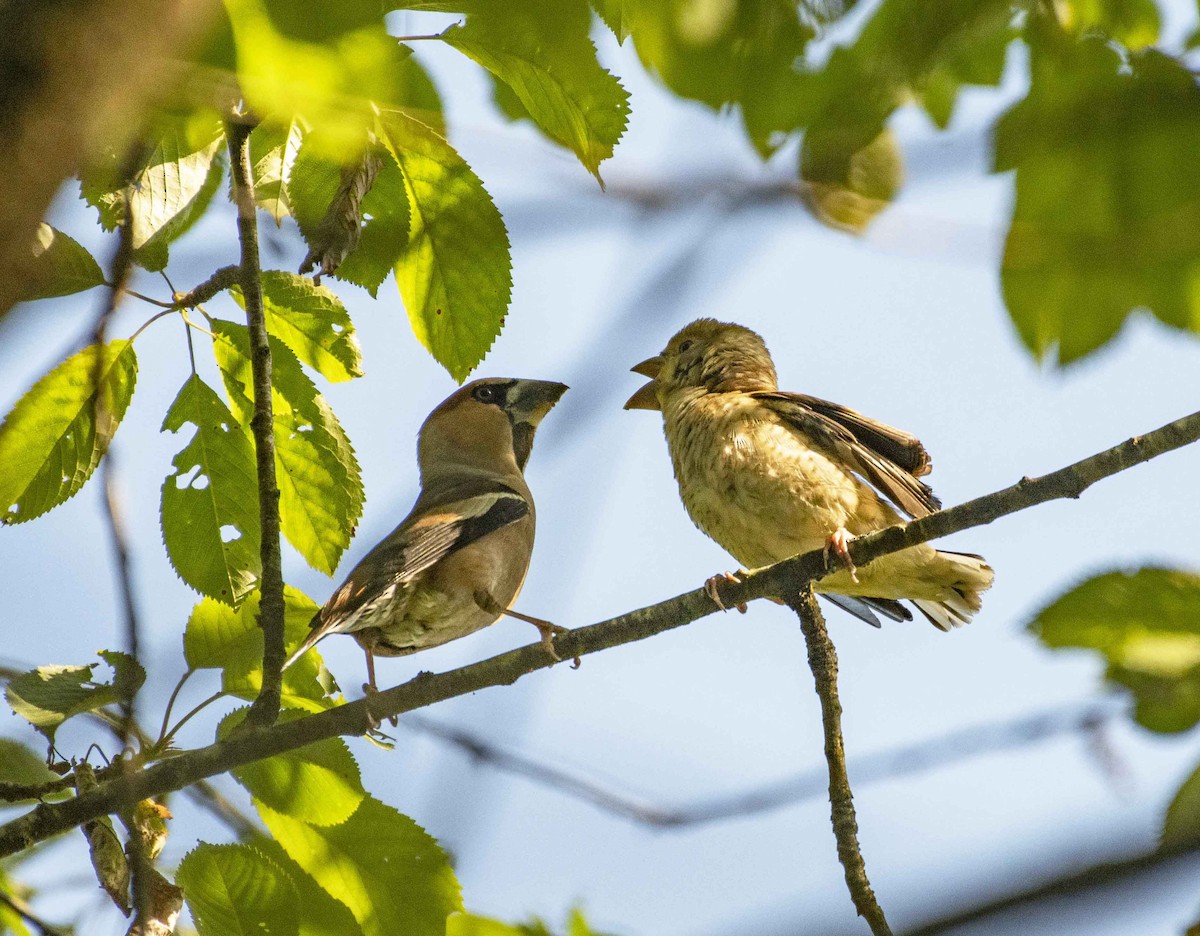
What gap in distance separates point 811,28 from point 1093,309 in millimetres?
1241

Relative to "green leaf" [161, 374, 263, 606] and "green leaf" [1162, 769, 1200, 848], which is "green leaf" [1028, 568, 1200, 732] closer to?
"green leaf" [1162, 769, 1200, 848]

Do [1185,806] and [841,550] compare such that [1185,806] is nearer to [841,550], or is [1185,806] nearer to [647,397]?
[841,550]

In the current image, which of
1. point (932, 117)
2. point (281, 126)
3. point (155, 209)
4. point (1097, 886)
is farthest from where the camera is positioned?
point (932, 117)


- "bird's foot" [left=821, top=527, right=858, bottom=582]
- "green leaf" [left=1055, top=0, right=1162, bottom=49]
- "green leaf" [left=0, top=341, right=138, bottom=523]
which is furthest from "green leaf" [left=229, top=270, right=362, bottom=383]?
"green leaf" [left=1055, top=0, right=1162, bottom=49]

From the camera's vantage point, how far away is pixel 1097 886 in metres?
0.91

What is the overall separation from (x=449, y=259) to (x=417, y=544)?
1.76 metres

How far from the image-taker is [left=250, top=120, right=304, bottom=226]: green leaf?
4.19 m

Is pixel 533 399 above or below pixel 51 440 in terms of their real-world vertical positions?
above

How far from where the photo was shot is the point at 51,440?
13.4 feet

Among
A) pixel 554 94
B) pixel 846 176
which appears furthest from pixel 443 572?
pixel 846 176

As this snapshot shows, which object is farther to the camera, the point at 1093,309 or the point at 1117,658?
the point at 1093,309

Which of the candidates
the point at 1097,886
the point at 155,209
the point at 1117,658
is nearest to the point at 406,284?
the point at 155,209

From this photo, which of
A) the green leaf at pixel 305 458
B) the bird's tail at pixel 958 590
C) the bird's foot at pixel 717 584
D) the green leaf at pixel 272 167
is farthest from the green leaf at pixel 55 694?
the bird's tail at pixel 958 590

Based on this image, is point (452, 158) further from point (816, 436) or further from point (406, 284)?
point (816, 436)
